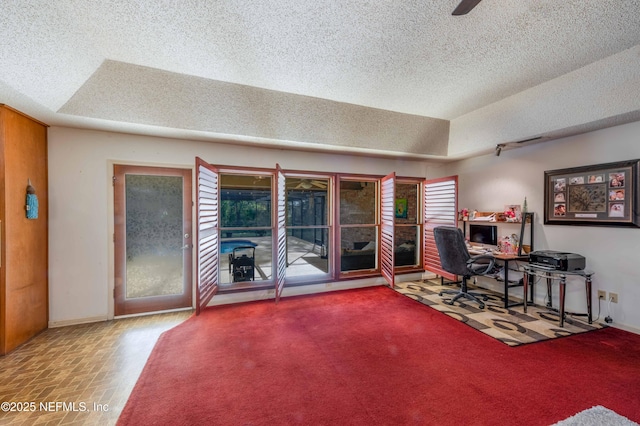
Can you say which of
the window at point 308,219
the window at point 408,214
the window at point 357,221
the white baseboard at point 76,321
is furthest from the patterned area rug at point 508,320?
the white baseboard at point 76,321

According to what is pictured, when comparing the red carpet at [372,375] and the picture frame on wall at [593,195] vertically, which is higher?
the picture frame on wall at [593,195]

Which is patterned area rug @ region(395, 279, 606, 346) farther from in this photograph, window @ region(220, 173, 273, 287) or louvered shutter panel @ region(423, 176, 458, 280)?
window @ region(220, 173, 273, 287)

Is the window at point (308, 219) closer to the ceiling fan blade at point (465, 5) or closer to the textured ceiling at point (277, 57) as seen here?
the textured ceiling at point (277, 57)

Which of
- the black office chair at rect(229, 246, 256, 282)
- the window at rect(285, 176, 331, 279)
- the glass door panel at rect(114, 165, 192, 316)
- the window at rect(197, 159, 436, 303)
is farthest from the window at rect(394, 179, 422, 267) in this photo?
the glass door panel at rect(114, 165, 192, 316)

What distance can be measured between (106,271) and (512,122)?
568 centimetres

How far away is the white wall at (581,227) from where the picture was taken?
9.89ft

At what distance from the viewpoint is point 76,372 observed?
7.52 feet

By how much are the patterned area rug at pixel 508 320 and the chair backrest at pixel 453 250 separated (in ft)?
1.74

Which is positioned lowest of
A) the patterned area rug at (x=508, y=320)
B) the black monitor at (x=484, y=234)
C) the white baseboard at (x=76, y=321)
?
the patterned area rug at (x=508, y=320)

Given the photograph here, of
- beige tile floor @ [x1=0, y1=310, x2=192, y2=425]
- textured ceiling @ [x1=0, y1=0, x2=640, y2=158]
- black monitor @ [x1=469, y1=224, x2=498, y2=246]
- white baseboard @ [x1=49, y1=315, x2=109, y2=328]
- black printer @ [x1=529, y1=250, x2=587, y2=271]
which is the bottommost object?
beige tile floor @ [x1=0, y1=310, x2=192, y2=425]

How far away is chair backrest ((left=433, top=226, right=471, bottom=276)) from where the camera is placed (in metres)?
3.71

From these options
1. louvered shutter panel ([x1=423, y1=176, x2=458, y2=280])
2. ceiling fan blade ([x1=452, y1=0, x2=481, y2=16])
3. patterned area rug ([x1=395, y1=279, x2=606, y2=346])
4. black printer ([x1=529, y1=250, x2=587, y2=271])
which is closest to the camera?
ceiling fan blade ([x1=452, y1=0, x2=481, y2=16])

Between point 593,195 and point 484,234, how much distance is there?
151cm

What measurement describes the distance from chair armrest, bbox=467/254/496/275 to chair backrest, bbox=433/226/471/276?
7cm
